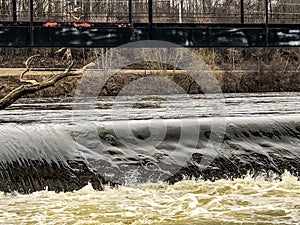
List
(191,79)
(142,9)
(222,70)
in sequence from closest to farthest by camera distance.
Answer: (142,9), (191,79), (222,70)

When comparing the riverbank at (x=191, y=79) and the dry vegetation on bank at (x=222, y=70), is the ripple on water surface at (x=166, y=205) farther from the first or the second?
the riverbank at (x=191, y=79)

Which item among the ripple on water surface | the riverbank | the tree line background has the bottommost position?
the riverbank

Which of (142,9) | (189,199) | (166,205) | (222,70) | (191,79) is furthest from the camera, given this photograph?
(222,70)

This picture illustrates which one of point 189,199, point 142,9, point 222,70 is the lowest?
point 222,70

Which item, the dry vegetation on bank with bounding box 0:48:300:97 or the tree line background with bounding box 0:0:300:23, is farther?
the dry vegetation on bank with bounding box 0:48:300:97

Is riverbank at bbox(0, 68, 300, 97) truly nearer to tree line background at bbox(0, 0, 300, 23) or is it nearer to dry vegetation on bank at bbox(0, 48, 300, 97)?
dry vegetation on bank at bbox(0, 48, 300, 97)

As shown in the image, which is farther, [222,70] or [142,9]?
[222,70]

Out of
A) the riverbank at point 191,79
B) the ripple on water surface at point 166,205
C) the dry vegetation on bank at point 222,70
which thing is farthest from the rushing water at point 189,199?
the dry vegetation on bank at point 222,70

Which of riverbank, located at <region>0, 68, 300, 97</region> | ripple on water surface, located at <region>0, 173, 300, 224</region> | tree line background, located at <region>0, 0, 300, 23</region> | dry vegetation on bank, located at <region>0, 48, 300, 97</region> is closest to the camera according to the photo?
ripple on water surface, located at <region>0, 173, 300, 224</region>

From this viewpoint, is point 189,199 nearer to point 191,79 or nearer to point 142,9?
point 142,9

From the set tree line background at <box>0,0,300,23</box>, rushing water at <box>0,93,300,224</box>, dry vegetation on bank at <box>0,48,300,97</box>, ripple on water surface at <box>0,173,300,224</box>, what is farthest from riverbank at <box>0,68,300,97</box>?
ripple on water surface at <box>0,173,300,224</box>

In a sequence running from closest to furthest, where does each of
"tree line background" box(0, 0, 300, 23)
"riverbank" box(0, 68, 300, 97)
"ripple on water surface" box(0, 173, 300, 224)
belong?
1. "ripple on water surface" box(0, 173, 300, 224)
2. "tree line background" box(0, 0, 300, 23)
3. "riverbank" box(0, 68, 300, 97)

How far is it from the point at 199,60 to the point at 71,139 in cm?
2766

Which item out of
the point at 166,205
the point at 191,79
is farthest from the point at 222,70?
the point at 166,205
